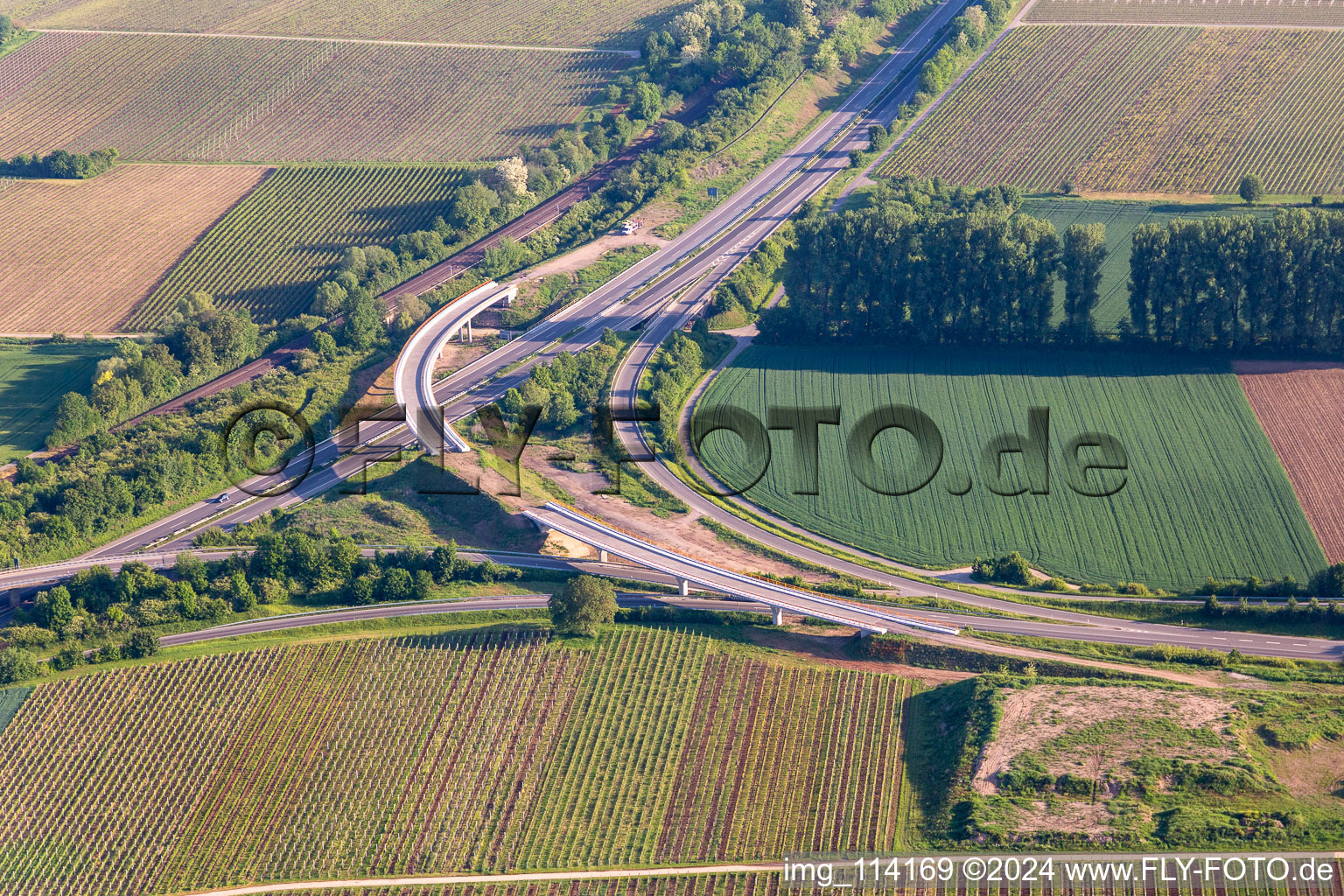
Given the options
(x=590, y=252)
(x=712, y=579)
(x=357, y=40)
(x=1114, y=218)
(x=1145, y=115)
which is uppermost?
(x=357, y=40)

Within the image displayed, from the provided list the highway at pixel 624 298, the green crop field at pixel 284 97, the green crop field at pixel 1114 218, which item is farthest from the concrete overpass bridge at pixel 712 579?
the green crop field at pixel 284 97

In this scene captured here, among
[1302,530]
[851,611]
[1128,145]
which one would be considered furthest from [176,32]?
[1302,530]

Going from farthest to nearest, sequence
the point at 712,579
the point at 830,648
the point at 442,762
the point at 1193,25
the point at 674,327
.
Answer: the point at 1193,25
the point at 674,327
the point at 712,579
the point at 830,648
the point at 442,762

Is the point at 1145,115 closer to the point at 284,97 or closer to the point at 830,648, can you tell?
the point at 830,648

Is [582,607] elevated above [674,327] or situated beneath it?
situated beneath

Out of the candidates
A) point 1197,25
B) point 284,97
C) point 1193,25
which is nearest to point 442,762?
point 284,97

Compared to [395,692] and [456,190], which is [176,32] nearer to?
[456,190]

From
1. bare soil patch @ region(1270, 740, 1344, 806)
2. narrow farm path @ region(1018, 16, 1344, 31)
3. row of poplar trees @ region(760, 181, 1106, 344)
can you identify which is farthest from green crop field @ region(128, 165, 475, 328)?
bare soil patch @ region(1270, 740, 1344, 806)

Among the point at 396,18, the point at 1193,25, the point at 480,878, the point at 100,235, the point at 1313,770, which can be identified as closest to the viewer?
the point at 480,878
